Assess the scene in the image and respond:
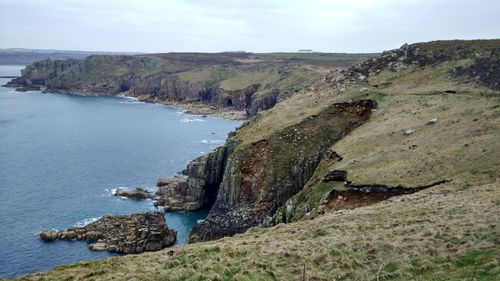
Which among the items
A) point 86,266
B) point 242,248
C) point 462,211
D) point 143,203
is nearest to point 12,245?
point 143,203

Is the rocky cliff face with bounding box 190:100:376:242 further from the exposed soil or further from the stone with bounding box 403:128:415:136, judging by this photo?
the exposed soil

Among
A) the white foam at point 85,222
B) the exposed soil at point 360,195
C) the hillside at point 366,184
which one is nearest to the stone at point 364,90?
the hillside at point 366,184

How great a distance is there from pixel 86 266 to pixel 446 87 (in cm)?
5544

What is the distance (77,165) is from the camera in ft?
325

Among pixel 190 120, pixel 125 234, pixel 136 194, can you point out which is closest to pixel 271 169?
pixel 125 234

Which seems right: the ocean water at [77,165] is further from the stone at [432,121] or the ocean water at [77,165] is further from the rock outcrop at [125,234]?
the stone at [432,121]

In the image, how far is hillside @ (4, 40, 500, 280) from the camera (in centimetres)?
2468

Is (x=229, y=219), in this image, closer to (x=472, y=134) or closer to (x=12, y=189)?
(x=472, y=134)

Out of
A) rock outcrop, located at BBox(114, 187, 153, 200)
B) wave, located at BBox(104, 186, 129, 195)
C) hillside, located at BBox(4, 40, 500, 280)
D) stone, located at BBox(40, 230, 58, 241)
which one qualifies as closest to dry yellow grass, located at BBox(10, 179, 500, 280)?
hillside, located at BBox(4, 40, 500, 280)

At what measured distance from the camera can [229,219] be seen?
62031mm

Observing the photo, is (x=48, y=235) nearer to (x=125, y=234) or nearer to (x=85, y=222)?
(x=85, y=222)

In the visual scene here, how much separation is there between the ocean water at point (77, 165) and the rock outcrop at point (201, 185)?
2.22m

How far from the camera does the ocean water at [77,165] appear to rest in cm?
6050

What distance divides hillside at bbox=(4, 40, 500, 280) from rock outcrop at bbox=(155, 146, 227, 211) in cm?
66
